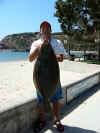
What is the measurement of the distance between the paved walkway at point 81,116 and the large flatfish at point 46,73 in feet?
2.30

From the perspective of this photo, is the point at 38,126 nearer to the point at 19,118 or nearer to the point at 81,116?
the point at 19,118

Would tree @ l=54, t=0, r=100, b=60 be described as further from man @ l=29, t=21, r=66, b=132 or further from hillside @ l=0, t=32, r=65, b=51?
hillside @ l=0, t=32, r=65, b=51

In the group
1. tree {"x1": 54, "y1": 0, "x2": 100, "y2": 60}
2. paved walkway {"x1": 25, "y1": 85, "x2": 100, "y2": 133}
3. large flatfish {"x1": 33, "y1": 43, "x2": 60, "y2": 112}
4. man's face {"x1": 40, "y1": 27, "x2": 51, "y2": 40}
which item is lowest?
paved walkway {"x1": 25, "y1": 85, "x2": 100, "y2": 133}

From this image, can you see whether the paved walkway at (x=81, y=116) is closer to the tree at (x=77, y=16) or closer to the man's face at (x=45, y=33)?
the man's face at (x=45, y=33)

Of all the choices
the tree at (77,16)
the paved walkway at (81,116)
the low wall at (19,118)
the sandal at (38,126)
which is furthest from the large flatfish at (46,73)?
the tree at (77,16)

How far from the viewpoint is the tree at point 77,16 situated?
15.0m

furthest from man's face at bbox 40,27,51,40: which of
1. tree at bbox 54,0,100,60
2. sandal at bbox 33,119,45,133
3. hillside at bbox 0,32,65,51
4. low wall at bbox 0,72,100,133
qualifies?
hillside at bbox 0,32,65,51

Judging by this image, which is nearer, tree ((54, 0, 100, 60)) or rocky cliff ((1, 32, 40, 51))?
tree ((54, 0, 100, 60))

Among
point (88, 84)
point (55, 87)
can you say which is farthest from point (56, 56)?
point (88, 84)

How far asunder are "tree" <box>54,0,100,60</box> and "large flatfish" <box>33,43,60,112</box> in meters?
13.6

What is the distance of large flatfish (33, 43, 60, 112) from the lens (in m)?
2.18

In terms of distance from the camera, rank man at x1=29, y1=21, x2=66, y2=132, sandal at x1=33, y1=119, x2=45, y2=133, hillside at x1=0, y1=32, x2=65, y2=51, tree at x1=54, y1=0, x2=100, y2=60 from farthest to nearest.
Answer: hillside at x1=0, y1=32, x2=65, y2=51 < tree at x1=54, y1=0, x2=100, y2=60 < sandal at x1=33, y1=119, x2=45, y2=133 < man at x1=29, y1=21, x2=66, y2=132

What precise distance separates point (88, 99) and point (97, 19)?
12.2 m

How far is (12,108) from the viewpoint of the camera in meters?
2.21
